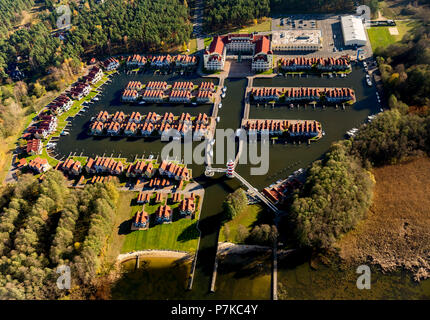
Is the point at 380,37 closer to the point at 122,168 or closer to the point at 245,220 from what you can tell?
the point at 245,220

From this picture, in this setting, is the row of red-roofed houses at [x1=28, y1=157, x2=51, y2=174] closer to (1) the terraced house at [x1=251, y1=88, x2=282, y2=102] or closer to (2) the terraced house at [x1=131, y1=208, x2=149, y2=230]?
(2) the terraced house at [x1=131, y1=208, x2=149, y2=230]

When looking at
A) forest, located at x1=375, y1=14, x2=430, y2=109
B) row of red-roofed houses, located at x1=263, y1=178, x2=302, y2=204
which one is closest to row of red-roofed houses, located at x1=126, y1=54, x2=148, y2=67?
row of red-roofed houses, located at x1=263, y1=178, x2=302, y2=204

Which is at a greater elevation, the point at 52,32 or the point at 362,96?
the point at 52,32

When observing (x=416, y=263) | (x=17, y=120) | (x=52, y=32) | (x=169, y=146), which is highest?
(x=52, y=32)

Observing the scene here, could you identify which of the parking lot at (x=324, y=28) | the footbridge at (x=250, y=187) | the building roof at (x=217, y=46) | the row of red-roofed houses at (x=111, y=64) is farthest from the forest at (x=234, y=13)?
the footbridge at (x=250, y=187)

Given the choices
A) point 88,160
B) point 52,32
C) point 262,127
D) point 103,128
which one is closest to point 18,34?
point 52,32

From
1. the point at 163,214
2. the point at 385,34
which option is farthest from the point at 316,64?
the point at 163,214
